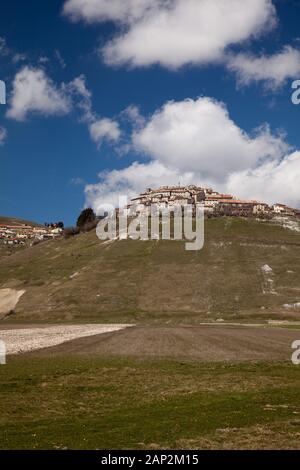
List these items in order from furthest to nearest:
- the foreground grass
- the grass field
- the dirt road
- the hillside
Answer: the hillside
the dirt road
the grass field
the foreground grass

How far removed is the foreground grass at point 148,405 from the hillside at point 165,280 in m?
71.6

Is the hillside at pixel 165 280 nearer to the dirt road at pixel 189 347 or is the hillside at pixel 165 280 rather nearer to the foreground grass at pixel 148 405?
the dirt road at pixel 189 347

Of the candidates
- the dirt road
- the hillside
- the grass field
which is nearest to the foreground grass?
the grass field

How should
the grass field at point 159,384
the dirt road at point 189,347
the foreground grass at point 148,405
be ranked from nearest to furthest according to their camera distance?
the foreground grass at point 148,405, the grass field at point 159,384, the dirt road at point 189,347

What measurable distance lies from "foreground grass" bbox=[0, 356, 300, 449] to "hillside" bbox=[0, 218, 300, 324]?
71.6 metres

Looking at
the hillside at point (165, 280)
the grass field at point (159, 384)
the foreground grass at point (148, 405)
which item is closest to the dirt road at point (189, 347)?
the grass field at point (159, 384)

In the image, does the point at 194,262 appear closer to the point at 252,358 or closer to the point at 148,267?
the point at 148,267

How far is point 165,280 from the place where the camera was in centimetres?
13988

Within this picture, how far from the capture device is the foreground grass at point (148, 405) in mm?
18625

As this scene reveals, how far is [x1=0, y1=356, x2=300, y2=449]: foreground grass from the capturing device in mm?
18625

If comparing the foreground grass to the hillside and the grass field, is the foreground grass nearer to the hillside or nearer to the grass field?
the grass field

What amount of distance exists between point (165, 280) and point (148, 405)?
115 meters
